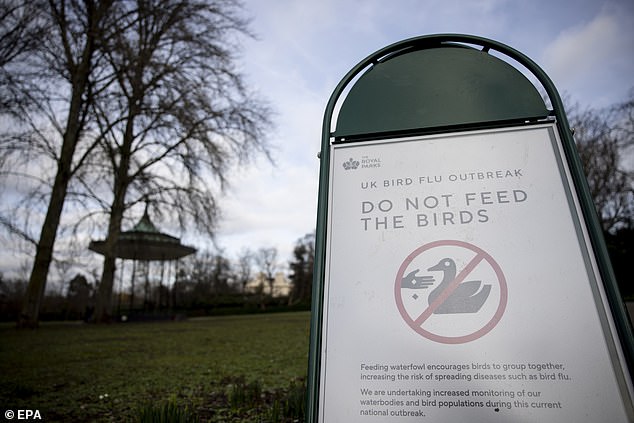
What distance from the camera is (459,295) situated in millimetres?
1728

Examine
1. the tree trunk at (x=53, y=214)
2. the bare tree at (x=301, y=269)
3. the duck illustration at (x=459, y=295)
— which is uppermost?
the bare tree at (x=301, y=269)

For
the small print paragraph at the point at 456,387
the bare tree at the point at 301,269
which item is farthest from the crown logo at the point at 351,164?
the bare tree at the point at 301,269

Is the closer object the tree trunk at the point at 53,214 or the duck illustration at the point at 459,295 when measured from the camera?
the duck illustration at the point at 459,295

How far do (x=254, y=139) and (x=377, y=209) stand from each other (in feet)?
45.4

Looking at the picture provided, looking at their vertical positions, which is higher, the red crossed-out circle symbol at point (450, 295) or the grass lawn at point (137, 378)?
the red crossed-out circle symbol at point (450, 295)

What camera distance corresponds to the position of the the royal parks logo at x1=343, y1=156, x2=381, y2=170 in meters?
2.08

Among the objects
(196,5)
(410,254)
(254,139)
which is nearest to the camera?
(410,254)

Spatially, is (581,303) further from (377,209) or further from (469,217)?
(377,209)

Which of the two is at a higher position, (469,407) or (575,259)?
(575,259)

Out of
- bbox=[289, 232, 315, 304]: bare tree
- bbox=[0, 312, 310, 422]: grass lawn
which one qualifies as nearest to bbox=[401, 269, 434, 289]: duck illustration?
bbox=[0, 312, 310, 422]: grass lawn

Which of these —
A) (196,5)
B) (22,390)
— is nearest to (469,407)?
(22,390)

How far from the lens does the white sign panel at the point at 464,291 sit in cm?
152

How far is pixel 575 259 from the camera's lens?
5.49ft

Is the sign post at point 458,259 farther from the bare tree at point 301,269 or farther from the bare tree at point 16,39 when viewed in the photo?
the bare tree at point 301,269
